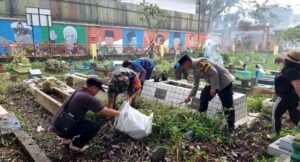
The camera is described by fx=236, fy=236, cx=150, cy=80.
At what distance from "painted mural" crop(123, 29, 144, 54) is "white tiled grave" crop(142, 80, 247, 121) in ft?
48.5

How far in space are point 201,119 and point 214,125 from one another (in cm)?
27

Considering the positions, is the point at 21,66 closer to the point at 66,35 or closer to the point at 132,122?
the point at 66,35

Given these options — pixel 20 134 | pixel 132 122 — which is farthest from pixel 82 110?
pixel 20 134

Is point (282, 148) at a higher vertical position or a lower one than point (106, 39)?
lower

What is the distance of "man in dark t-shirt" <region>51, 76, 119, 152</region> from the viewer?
3240 millimetres

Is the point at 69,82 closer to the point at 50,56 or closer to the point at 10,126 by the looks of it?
the point at 10,126

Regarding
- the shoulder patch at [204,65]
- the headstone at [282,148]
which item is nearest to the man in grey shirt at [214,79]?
the shoulder patch at [204,65]

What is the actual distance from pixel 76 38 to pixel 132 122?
15821 millimetres

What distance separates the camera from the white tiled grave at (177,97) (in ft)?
16.0

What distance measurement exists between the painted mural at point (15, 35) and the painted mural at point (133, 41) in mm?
7193

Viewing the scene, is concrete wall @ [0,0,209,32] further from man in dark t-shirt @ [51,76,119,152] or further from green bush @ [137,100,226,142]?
green bush @ [137,100,226,142]

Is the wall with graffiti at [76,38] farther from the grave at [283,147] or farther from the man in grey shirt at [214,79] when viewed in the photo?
the grave at [283,147]

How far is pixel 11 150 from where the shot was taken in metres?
3.83

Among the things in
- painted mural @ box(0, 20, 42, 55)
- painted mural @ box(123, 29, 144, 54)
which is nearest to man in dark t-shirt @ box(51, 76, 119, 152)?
painted mural @ box(0, 20, 42, 55)
